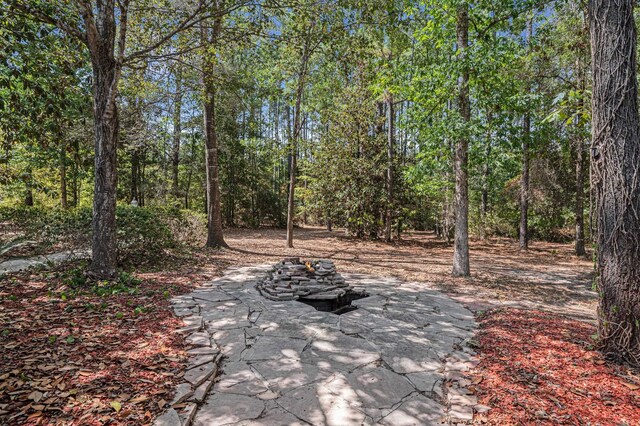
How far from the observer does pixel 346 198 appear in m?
13.1

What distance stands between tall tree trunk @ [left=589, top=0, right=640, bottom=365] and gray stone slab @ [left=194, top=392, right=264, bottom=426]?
2945mm

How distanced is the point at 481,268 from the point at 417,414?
6.81 m

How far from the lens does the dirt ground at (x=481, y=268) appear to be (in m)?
5.16

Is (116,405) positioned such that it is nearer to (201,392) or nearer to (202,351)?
(201,392)

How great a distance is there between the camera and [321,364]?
2.68m

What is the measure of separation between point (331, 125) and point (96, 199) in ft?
34.3

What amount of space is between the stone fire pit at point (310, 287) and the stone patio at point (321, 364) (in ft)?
0.82

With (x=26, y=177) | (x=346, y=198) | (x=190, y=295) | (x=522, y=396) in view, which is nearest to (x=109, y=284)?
(x=190, y=295)

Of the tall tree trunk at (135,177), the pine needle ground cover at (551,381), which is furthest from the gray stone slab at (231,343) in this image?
the tall tree trunk at (135,177)

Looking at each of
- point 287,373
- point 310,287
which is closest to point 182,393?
point 287,373

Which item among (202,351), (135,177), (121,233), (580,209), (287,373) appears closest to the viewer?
(287,373)

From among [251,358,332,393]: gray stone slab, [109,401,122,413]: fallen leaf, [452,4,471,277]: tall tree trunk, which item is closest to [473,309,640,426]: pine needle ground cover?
[251,358,332,393]: gray stone slab

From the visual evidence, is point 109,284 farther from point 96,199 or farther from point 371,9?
point 371,9

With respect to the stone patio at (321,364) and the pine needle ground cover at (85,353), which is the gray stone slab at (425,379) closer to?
the stone patio at (321,364)
